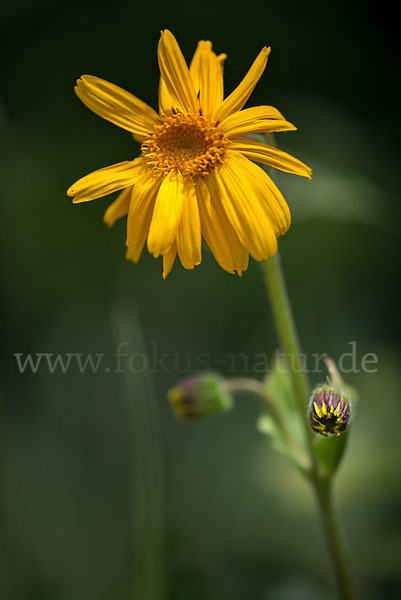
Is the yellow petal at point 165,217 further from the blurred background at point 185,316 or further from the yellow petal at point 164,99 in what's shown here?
the blurred background at point 185,316

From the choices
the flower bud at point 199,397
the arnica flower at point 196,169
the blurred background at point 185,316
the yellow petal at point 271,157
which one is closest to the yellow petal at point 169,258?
the arnica flower at point 196,169

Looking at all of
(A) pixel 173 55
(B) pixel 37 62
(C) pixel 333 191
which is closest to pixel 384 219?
(C) pixel 333 191

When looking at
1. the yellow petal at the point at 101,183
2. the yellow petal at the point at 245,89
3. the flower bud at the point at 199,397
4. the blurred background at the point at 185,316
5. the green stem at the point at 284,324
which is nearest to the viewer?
the yellow petal at the point at 245,89

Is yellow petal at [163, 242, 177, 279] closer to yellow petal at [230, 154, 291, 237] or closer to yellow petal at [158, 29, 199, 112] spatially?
yellow petal at [230, 154, 291, 237]

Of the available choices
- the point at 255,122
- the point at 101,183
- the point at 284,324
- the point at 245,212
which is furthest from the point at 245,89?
the point at 284,324

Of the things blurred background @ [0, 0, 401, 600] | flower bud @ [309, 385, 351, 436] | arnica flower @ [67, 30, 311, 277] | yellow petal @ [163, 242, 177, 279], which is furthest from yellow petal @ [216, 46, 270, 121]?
blurred background @ [0, 0, 401, 600]

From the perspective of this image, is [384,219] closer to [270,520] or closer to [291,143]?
[291,143]
